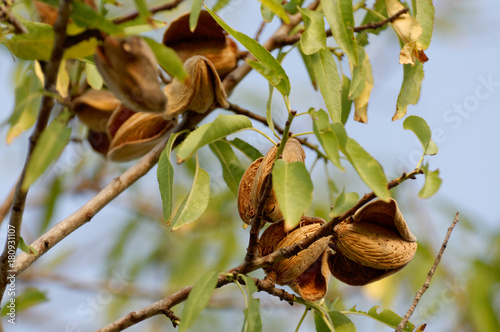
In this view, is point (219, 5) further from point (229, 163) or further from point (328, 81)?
point (328, 81)

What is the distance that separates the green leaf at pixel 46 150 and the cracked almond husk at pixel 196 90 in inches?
22.6

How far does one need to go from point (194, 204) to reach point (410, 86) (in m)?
0.56

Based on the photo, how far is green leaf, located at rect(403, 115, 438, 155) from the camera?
3.56 feet

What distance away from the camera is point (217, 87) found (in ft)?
4.66

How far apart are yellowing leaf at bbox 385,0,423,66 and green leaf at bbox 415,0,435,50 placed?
0.05ft

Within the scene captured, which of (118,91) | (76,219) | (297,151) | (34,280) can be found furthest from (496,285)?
(34,280)

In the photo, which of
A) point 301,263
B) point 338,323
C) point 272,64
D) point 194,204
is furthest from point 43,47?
point 338,323

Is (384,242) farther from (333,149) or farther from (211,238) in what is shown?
(211,238)

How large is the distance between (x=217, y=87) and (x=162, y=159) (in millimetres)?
273

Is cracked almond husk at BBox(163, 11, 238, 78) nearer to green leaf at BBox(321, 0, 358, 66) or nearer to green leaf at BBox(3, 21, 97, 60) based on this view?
green leaf at BBox(321, 0, 358, 66)

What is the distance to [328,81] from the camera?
121 cm

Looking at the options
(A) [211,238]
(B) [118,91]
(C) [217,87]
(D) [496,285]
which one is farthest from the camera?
(A) [211,238]

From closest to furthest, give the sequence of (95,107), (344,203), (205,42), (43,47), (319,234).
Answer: (43,47), (344,203), (319,234), (205,42), (95,107)

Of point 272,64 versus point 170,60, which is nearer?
point 170,60
